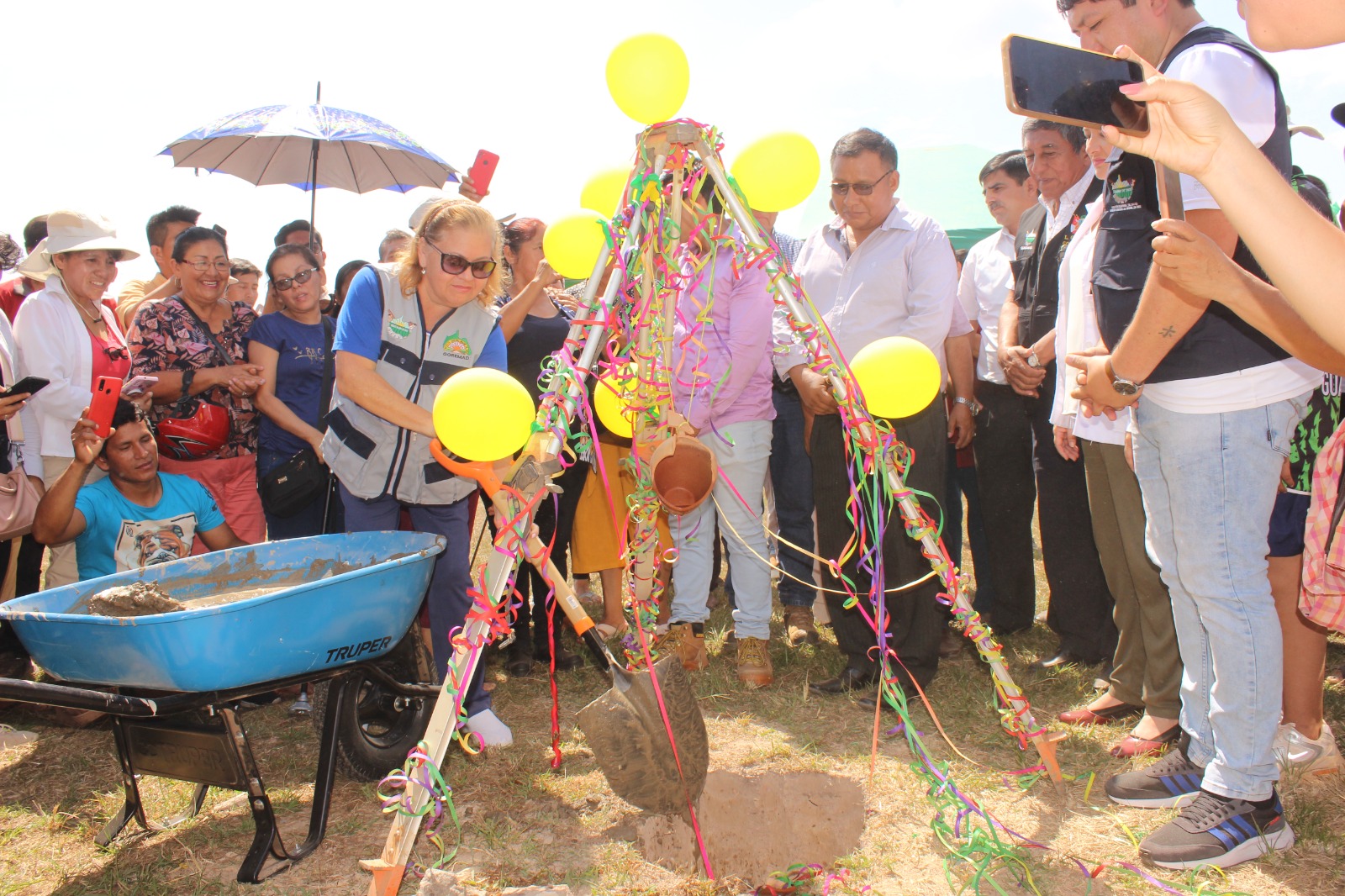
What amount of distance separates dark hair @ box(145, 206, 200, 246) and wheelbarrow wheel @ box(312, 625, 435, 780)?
2.94m

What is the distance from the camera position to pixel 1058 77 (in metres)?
1.57

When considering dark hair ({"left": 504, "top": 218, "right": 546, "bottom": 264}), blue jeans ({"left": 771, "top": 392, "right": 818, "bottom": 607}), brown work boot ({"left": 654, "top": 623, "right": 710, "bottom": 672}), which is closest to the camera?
brown work boot ({"left": 654, "top": 623, "right": 710, "bottom": 672})

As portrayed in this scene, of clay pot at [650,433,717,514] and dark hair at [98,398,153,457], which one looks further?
dark hair at [98,398,153,457]

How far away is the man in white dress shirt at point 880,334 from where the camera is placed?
353 cm

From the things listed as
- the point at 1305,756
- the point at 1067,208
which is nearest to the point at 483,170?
the point at 1067,208

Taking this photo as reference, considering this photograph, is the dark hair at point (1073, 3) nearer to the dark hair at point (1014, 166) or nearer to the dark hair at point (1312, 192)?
the dark hair at point (1312, 192)

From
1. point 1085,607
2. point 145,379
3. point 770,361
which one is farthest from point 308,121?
point 1085,607

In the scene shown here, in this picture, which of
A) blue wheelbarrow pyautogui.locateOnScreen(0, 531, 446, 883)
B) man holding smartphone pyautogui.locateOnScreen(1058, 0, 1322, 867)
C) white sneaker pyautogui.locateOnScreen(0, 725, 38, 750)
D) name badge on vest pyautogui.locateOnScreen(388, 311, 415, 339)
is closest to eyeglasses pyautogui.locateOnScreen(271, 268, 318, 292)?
name badge on vest pyautogui.locateOnScreen(388, 311, 415, 339)

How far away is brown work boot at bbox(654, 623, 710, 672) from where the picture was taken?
4.02 metres

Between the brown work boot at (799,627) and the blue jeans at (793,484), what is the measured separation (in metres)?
0.04

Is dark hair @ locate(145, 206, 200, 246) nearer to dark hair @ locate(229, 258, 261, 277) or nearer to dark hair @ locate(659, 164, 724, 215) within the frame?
dark hair @ locate(229, 258, 261, 277)

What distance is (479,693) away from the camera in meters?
3.34

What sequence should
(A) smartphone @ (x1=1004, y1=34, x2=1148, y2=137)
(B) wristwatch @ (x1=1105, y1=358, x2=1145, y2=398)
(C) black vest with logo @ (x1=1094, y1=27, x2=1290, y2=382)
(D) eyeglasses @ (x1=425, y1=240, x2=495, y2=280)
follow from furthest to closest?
(D) eyeglasses @ (x1=425, y1=240, x2=495, y2=280)
(B) wristwatch @ (x1=1105, y1=358, x2=1145, y2=398)
(C) black vest with logo @ (x1=1094, y1=27, x2=1290, y2=382)
(A) smartphone @ (x1=1004, y1=34, x2=1148, y2=137)

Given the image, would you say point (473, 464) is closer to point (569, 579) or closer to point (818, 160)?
point (818, 160)
